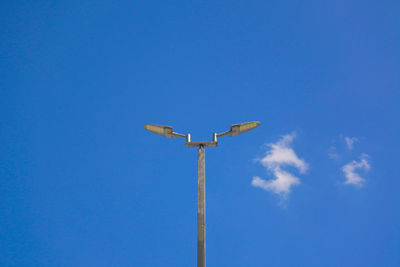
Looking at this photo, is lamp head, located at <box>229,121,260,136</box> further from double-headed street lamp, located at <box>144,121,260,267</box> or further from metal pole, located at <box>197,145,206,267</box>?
metal pole, located at <box>197,145,206,267</box>

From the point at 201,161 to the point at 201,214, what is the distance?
1.59m

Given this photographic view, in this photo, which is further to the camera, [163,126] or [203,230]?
[163,126]

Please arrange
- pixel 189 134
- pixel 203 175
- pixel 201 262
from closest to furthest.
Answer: pixel 201 262, pixel 203 175, pixel 189 134

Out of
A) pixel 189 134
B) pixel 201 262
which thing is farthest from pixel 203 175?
pixel 201 262

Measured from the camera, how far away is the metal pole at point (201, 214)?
1019 cm

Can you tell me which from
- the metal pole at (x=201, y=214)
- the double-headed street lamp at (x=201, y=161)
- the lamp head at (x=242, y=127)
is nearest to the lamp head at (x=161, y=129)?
the double-headed street lamp at (x=201, y=161)

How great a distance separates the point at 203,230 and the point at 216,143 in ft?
8.87

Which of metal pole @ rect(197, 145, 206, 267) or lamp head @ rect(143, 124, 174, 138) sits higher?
lamp head @ rect(143, 124, 174, 138)

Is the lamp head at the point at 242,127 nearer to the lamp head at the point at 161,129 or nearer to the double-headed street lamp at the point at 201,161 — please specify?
the double-headed street lamp at the point at 201,161

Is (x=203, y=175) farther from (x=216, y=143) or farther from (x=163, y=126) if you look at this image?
(x=163, y=126)

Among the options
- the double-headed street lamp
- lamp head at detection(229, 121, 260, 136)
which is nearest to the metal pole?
the double-headed street lamp

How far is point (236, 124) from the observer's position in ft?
40.1

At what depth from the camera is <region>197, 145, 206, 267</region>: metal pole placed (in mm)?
10188

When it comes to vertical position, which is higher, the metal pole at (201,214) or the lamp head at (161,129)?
the lamp head at (161,129)
